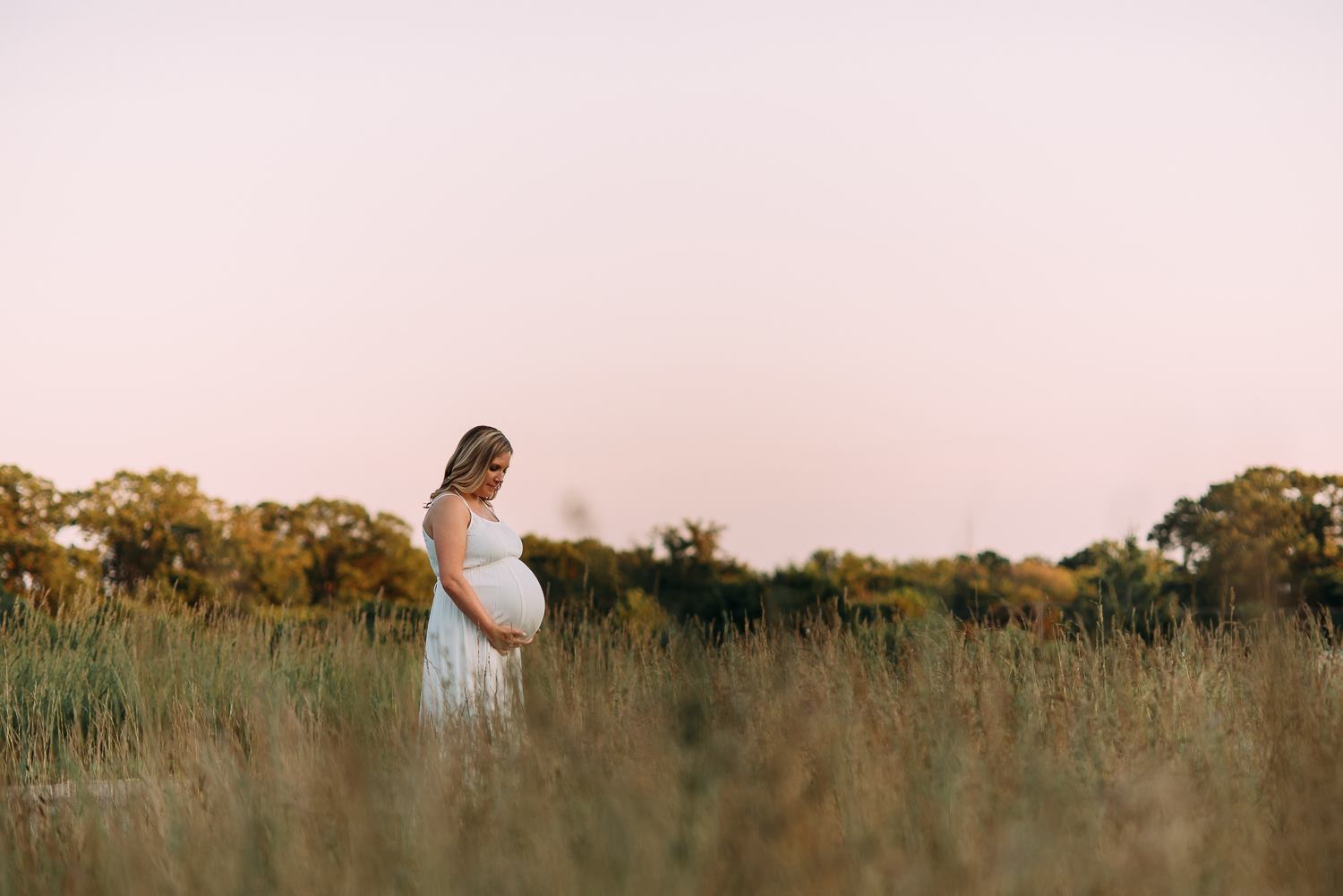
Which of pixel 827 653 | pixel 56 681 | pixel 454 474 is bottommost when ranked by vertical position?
pixel 56 681

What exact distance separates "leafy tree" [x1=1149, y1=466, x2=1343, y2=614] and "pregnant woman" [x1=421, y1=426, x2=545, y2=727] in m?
12.9

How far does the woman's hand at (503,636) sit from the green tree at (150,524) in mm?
28065

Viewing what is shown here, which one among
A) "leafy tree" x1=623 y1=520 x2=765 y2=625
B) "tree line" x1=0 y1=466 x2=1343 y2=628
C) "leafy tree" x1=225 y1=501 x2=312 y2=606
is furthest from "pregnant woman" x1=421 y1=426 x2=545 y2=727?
"leafy tree" x1=225 y1=501 x2=312 y2=606

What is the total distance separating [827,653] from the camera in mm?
5141

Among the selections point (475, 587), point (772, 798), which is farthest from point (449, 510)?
point (772, 798)

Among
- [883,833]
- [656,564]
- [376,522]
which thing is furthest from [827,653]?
[376,522]

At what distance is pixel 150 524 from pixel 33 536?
10.4 ft

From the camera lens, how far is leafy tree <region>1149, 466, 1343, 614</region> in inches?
644

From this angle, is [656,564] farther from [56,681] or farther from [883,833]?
[883,833]


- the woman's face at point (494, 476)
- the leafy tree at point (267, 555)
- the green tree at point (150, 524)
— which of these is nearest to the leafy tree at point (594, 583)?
the woman's face at point (494, 476)

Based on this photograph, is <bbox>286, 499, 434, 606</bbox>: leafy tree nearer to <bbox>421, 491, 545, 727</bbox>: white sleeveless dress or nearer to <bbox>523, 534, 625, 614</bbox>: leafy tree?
<bbox>523, 534, 625, 614</bbox>: leafy tree

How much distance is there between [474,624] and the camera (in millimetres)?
4680

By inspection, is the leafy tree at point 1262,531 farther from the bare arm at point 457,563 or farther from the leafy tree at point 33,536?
the leafy tree at point 33,536

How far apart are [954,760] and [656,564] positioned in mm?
10073
